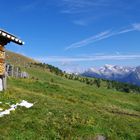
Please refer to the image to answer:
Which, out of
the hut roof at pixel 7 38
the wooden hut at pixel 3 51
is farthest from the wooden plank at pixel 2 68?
the hut roof at pixel 7 38

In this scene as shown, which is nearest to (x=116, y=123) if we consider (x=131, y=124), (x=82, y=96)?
(x=131, y=124)

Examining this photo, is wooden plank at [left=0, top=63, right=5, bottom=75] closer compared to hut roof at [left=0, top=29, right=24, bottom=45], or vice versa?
hut roof at [left=0, top=29, right=24, bottom=45]

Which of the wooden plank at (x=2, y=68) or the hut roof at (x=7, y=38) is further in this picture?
the wooden plank at (x=2, y=68)

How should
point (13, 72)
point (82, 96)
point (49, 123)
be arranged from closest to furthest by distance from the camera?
point (49, 123)
point (82, 96)
point (13, 72)

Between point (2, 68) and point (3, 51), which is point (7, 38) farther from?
point (2, 68)

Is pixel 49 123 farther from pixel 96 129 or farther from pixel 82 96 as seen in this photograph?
pixel 82 96

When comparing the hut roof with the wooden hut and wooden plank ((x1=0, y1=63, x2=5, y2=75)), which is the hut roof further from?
wooden plank ((x1=0, y1=63, x2=5, y2=75))

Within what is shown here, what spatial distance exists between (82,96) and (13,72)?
512 inches

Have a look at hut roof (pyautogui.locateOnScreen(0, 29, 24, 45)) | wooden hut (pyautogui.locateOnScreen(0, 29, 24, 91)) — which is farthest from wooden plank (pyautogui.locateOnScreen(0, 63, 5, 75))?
hut roof (pyautogui.locateOnScreen(0, 29, 24, 45))

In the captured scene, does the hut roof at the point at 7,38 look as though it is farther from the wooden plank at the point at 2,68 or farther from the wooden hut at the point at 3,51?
the wooden plank at the point at 2,68

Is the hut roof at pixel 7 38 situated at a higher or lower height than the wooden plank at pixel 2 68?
higher

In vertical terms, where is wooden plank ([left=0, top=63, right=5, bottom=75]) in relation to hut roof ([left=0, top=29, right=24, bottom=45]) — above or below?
below

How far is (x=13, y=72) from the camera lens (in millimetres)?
58688

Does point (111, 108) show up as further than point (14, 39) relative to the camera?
Yes
